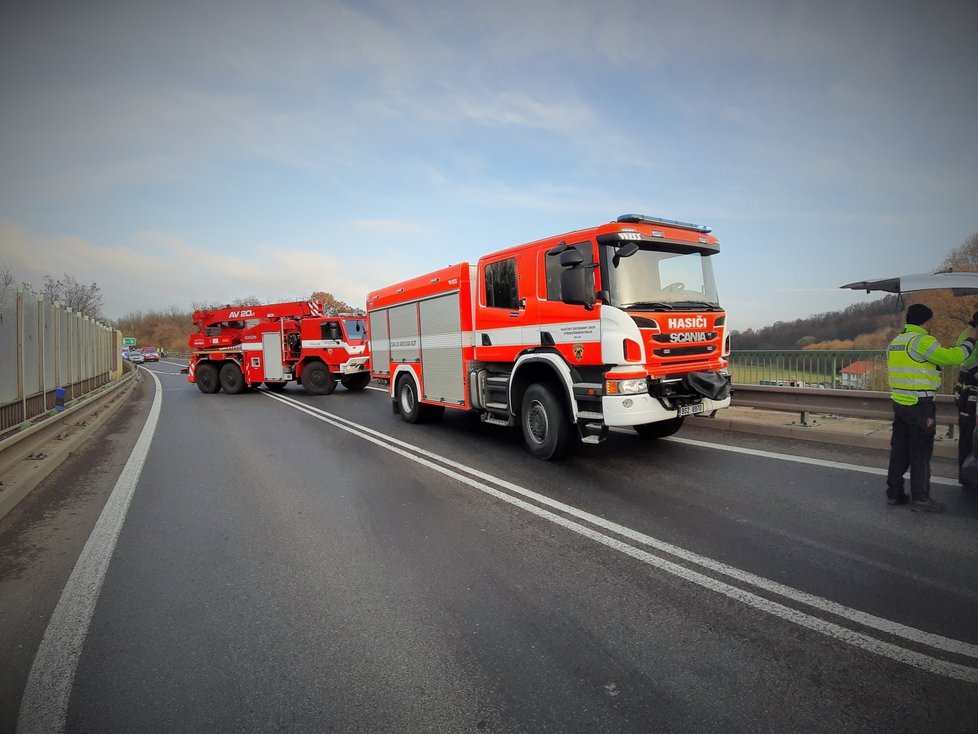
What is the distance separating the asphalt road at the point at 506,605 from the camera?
229 cm

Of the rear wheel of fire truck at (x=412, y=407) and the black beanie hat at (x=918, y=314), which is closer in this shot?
the black beanie hat at (x=918, y=314)

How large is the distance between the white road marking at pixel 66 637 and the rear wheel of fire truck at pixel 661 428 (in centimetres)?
634

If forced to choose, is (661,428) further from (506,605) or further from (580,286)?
(506,605)

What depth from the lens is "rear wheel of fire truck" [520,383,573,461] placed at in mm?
6445

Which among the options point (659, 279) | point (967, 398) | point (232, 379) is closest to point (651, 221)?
point (659, 279)

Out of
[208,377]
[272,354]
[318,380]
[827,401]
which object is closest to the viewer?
[827,401]

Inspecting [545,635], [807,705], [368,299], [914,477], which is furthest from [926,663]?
[368,299]

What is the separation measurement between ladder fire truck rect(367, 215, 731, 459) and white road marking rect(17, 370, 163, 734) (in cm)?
449

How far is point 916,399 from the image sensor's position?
177 inches

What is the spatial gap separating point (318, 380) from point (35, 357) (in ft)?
26.4

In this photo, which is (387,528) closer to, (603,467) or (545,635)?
(545,635)

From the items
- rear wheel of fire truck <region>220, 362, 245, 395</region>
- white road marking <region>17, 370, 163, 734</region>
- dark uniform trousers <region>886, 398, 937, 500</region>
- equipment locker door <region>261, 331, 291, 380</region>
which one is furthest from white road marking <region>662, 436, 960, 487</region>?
rear wheel of fire truck <region>220, 362, 245, 395</region>

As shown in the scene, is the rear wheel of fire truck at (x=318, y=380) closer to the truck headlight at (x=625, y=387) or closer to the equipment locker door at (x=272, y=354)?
the equipment locker door at (x=272, y=354)

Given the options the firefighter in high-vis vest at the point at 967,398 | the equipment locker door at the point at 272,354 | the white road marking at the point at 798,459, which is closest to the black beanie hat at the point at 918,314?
the firefighter in high-vis vest at the point at 967,398
